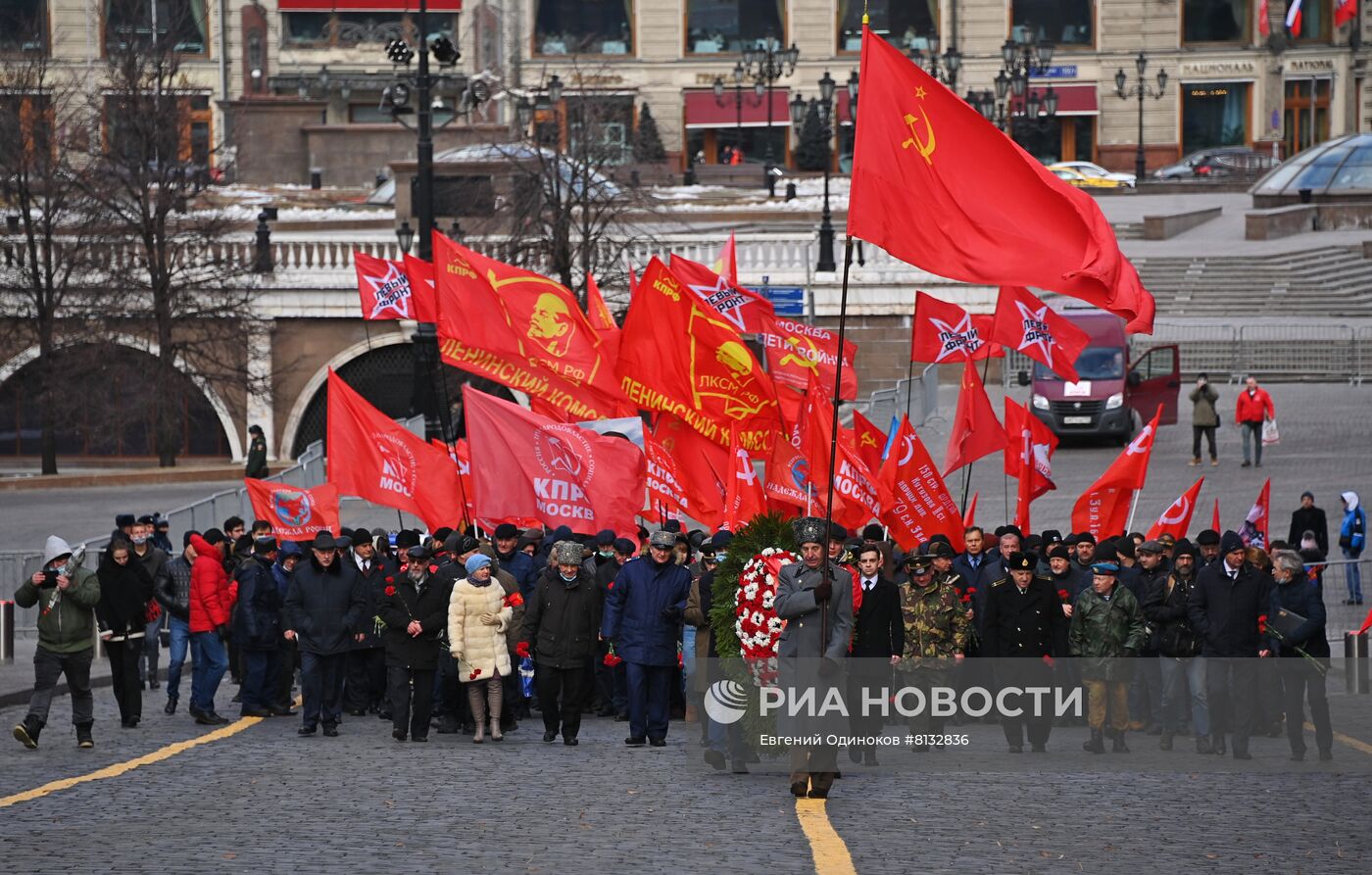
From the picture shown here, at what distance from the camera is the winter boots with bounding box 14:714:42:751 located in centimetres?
1362

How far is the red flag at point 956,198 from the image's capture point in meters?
11.6

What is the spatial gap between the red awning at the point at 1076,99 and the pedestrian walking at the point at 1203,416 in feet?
151

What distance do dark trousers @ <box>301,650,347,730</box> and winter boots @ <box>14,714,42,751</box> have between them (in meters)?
1.65

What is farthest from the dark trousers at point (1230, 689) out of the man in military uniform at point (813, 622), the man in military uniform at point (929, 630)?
the man in military uniform at point (813, 622)

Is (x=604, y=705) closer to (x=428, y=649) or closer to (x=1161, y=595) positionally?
(x=428, y=649)

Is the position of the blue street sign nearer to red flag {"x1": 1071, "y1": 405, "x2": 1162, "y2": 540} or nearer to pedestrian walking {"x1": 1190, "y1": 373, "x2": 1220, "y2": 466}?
pedestrian walking {"x1": 1190, "y1": 373, "x2": 1220, "y2": 466}

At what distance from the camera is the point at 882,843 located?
9.96 metres

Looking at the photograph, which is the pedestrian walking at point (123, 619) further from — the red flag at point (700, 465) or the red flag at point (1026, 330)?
the red flag at point (1026, 330)

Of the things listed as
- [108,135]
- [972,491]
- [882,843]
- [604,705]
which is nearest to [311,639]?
[604,705]

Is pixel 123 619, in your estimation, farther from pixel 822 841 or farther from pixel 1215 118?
pixel 1215 118

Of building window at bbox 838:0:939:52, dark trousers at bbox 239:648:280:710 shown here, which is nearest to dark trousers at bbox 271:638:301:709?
dark trousers at bbox 239:648:280:710

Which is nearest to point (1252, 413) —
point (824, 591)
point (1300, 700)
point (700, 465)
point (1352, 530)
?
point (1352, 530)

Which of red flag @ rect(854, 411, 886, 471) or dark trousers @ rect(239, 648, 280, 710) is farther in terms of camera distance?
red flag @ rect(854, 411, 886, 471)

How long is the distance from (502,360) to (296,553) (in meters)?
3.79
